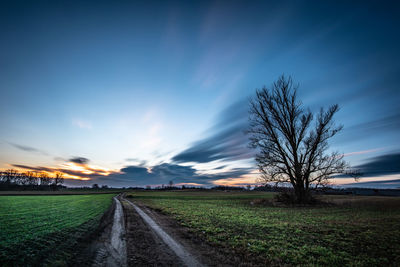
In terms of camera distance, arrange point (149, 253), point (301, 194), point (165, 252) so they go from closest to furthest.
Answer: point (149, 253)
point (165, 252)
point (301, 194)

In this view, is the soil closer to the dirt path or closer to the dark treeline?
the dirt path

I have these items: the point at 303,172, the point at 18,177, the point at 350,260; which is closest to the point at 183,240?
the point at 350,260

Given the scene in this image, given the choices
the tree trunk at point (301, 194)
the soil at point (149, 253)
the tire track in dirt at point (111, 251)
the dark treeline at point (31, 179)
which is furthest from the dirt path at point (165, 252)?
the dark treeline at point (31, 179)

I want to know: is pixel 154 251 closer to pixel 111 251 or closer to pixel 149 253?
pixel 149 253

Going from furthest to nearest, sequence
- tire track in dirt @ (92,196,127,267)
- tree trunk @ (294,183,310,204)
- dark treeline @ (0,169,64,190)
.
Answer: dark treeline @ (0,169,64,190) → tree trunk @ (294,183,310,204) → tire track in dirt @ (92,196,127,267)

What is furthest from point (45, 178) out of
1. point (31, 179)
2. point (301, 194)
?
point (301, 194)

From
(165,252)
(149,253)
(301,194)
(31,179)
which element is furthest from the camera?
(31,179)

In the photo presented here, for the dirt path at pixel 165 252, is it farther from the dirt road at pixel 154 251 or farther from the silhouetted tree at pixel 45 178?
the silhouetted tree at pixel 45 178

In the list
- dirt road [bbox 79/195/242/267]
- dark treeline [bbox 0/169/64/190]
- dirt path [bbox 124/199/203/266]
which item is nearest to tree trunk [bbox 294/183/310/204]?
dirt road [bbox 79/195/242/267]

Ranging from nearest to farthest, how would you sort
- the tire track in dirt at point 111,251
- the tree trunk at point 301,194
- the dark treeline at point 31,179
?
the tire track in dirt at point 111,251
the tree trunk at point 301,194
the dark treeline at point 31,179

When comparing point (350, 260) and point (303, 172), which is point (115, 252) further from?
point (303, 172)

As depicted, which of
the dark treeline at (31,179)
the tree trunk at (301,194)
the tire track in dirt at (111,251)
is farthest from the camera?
the dark treeline at (31,179)

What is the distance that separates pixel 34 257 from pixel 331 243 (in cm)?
1160

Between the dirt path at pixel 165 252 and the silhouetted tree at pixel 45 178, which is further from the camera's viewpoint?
the silhouetted tree at pixel 45 178
